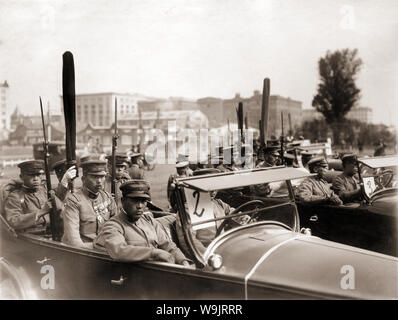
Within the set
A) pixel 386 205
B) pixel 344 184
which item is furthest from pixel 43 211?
pixel 344 184

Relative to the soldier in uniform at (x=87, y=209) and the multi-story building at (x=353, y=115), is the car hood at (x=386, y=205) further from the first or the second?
the multi-story building at (x=353, y=115)

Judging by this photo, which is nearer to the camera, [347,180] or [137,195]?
[137,195]

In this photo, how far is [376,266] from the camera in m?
2.79

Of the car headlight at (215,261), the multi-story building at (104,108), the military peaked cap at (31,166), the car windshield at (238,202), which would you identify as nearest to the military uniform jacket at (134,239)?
the car windshield at (238,202)

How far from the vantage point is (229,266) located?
2863 mm

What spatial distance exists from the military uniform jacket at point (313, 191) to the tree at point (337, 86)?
25.3m

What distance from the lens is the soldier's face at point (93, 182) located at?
440 cm

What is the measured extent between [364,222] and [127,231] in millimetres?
2963

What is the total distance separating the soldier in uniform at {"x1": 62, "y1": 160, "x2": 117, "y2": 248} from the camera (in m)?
4.11

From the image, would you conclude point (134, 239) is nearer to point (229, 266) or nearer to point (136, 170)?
point (229, 266)

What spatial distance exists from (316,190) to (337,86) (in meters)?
28.6

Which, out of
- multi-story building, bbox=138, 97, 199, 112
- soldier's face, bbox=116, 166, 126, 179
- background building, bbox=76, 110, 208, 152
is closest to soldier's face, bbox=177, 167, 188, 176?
soldier's face, bbox=116, 166, 126, 179

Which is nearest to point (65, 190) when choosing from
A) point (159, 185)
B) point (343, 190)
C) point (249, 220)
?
point (249, 220)
